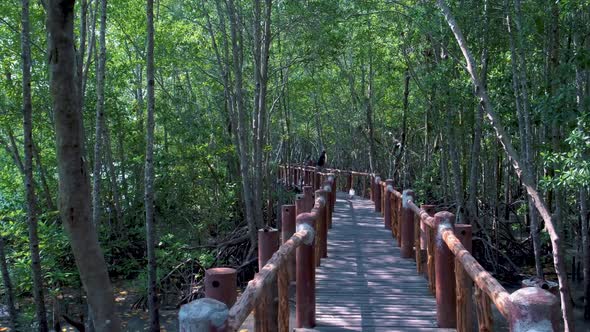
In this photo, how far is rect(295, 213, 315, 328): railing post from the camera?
4.73m

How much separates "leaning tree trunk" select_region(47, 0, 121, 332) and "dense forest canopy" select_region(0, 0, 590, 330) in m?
4.70

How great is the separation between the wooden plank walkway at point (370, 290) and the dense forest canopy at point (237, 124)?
2.01 meters

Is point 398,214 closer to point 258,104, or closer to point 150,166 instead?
point 150,166

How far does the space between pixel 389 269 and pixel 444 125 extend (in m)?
6.83

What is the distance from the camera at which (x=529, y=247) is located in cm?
1366

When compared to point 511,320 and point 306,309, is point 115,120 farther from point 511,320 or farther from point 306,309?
point 511,320

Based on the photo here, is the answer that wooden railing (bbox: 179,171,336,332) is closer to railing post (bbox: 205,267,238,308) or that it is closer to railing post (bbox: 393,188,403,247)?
railing post (bbox: 205,267,238,308)

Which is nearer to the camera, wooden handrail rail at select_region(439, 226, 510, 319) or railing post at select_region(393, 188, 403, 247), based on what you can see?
wooden handrail rail at select_region(439, 226, 510, 319)

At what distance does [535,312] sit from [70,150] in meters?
2.40

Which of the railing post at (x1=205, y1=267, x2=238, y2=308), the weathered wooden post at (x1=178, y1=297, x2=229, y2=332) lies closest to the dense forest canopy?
the railing post at (x1=205, y1=267, x2=238, y2=308)

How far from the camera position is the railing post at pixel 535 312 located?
7.29 feet

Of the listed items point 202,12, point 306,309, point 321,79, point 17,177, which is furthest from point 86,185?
point 321,79

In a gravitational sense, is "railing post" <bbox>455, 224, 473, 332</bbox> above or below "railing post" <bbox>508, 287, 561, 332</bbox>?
below

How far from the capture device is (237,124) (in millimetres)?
14633
